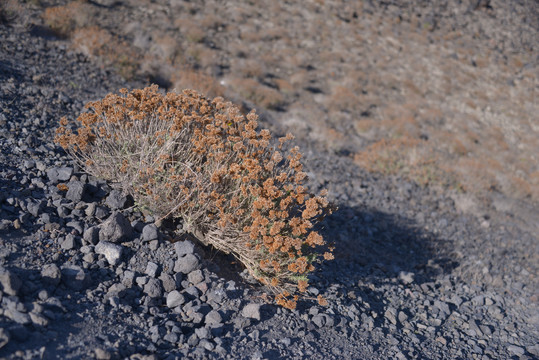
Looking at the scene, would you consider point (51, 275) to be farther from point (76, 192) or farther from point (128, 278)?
point (76, 192)

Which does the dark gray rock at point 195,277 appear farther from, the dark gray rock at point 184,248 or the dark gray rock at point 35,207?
the dark gray rock at point 35,207

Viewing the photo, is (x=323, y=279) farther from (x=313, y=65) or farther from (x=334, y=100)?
(x=313, y=65)

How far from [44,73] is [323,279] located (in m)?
5.54

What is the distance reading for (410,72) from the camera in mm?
16359

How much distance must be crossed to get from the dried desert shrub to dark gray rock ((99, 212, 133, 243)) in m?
0.34

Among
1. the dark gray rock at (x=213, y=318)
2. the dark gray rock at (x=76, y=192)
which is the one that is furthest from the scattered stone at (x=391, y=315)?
the dark gray rock at (x=76, y=192)

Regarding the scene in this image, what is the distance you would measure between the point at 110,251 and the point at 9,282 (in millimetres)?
803

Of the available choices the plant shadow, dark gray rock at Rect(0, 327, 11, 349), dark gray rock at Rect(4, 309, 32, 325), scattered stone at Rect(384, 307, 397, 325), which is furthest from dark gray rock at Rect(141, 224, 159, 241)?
scattered stone at Rect(384, 307, 397, 325)

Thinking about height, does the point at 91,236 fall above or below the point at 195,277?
above

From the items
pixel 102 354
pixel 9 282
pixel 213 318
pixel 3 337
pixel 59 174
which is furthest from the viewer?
pixel 59 174

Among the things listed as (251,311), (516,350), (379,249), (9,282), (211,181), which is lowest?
(379,249)

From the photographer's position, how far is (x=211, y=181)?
3.45 metres

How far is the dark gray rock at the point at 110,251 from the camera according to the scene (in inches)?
130

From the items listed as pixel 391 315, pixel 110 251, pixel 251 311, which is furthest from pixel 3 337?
pixel 391 315
